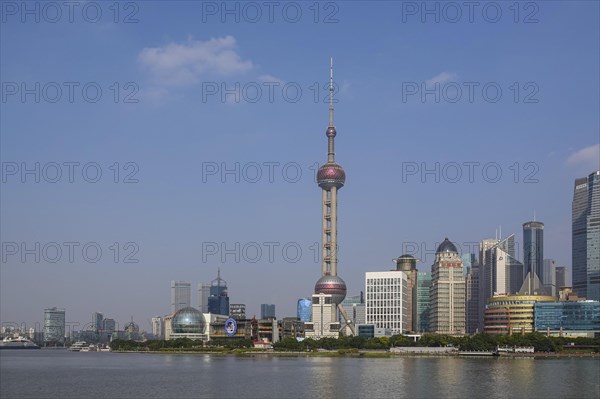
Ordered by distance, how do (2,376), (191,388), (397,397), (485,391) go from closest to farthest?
(397,397) < (485,391) < (191,388) < (2,376)

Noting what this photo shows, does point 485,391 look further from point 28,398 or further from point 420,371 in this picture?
point 28,398

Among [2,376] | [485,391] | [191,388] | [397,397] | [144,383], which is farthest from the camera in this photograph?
[2,376]

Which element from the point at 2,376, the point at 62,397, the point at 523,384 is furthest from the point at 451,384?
the point at 2,376

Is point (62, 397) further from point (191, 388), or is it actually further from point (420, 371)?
point (420, 371)

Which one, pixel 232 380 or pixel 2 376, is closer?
pixel 232 380

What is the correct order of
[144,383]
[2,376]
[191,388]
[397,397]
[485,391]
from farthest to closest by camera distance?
[2,376], [144,383], [191,388], [485,391], [397,397]

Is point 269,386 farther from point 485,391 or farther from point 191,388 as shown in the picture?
point 485,391

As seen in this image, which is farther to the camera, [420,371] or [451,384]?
[420,371]

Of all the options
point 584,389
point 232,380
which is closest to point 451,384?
point 584,389
